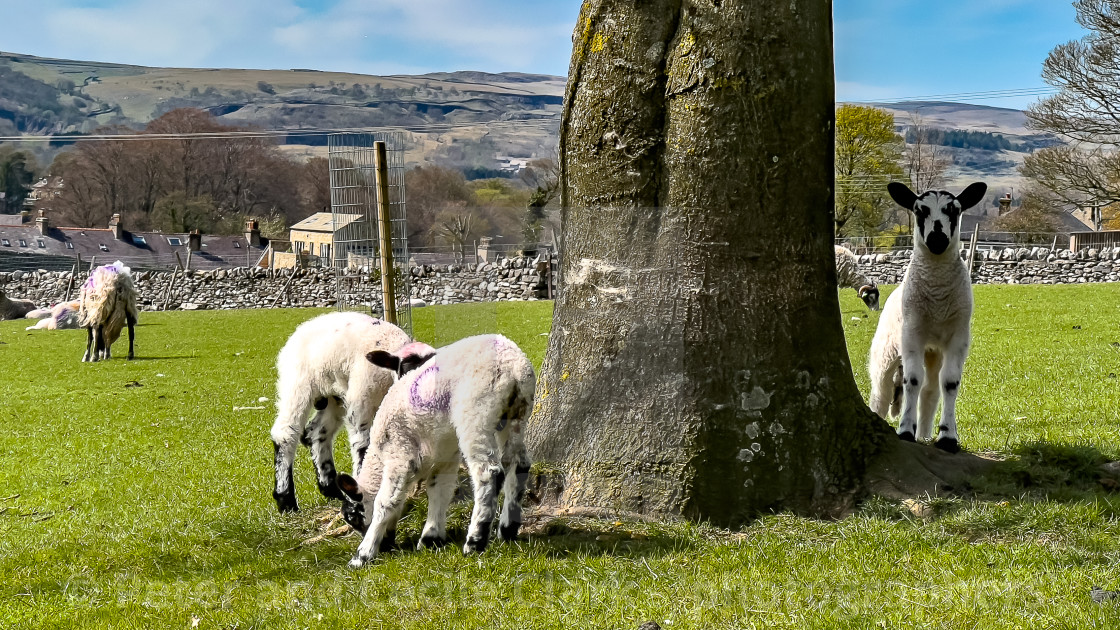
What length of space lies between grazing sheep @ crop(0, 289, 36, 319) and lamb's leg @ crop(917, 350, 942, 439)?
34511 millimetres

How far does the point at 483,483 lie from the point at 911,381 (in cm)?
340

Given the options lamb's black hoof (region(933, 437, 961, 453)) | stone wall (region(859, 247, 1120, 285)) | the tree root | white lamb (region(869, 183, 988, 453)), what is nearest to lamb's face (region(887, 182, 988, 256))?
white lamb (region(869, 183, 988, 453))

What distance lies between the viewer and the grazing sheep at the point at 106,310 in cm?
1906

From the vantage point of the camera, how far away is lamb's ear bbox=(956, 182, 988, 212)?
6156mm

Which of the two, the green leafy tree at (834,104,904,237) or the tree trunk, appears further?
the green leafy tree at (834,104,904,237)

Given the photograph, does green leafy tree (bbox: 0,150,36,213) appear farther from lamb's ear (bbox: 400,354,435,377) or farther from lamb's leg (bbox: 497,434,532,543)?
lamb's leg (bbox: 497,434,532,543)

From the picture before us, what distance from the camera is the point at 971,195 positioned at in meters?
6.20

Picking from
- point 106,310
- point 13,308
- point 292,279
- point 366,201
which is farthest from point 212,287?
point 366,201

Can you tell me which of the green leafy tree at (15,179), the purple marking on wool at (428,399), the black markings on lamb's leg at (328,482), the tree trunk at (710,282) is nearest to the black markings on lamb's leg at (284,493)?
the black markings on lamb's leg at (328,482)

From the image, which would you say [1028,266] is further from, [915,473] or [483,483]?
[483,483]

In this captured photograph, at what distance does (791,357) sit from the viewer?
5.00m

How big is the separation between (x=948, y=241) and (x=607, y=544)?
3257mm

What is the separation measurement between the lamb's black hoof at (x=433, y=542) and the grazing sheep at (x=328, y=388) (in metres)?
0.74

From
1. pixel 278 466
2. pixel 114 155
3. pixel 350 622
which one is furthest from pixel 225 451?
pixel 114 155
